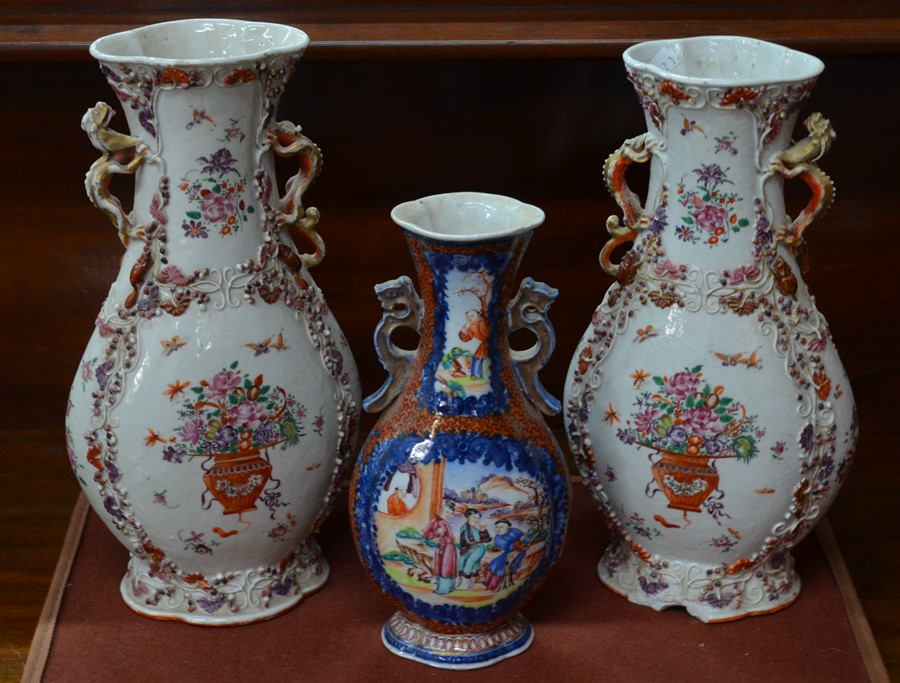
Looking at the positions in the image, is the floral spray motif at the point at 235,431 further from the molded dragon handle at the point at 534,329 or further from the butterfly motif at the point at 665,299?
the butterfly motif at the point at 665,299

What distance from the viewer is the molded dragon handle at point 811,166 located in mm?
1535

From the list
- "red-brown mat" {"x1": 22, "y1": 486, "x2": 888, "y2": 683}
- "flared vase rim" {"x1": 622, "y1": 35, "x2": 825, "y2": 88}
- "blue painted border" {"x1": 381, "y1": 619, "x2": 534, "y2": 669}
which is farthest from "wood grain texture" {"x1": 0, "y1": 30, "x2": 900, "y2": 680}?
"blue painted border" {"x1": 381, "y1": 619, "x2": 534, "y2": 669}

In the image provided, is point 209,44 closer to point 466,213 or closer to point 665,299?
point 466,213

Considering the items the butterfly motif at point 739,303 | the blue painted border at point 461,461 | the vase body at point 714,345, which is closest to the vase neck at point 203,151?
the blue painted border at point 461,461

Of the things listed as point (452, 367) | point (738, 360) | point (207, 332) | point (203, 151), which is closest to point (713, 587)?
point (738, 360)

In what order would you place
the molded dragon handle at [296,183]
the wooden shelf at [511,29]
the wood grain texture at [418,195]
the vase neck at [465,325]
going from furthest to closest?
the wood grain texture at [418,195]
the wooden shelf at [511,29]
the molded dragon handle at [296,183]
the vase neck at [465,325]

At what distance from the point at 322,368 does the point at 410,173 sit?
1.43 ft

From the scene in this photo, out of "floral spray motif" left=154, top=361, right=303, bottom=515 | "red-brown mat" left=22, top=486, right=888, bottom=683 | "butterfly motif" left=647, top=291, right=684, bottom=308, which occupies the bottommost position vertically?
"red-brown mat" left=22, top=486, right=888, bottom=683

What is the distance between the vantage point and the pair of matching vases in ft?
4.97

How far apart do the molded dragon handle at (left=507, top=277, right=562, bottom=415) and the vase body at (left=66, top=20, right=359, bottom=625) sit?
0.20 m

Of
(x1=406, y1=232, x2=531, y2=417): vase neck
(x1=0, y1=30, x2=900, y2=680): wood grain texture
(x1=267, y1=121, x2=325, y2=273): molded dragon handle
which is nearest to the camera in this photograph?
(x1=406, y1=232, x2=531, y2=417): vase neck

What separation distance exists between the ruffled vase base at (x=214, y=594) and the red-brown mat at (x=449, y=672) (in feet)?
0.04

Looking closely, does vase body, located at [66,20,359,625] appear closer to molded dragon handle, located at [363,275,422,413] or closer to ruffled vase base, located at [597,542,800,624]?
molded dragon handle, located at [363,275,422,413]

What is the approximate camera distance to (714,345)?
5.14 feet
